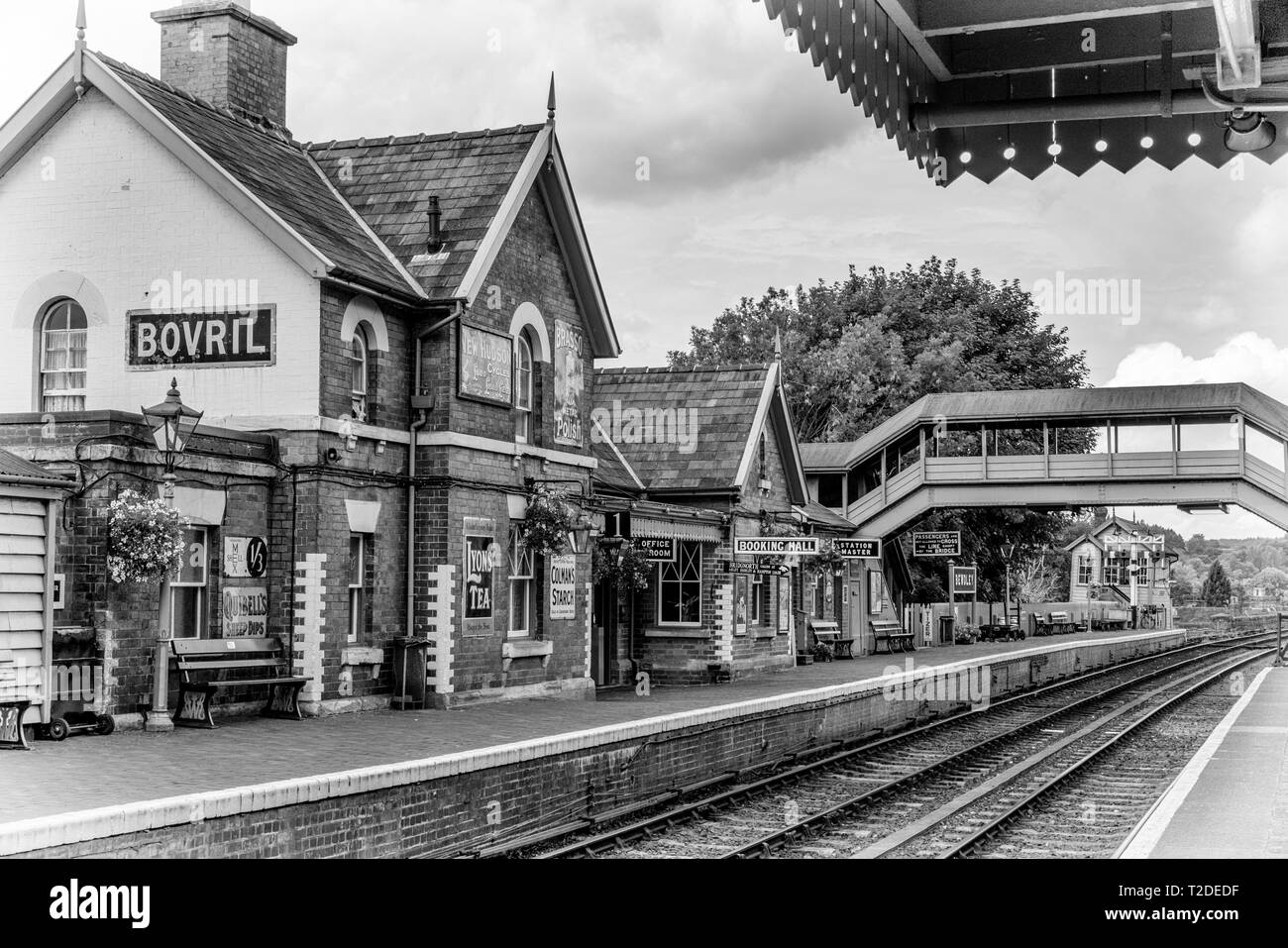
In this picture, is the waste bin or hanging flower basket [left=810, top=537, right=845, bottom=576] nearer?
the waste bin

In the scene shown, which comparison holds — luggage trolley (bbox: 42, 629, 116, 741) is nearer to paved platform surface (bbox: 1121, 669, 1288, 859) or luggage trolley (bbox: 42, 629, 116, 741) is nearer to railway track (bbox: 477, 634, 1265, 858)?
railway track (bbox: 477, 634, 1265, 858)

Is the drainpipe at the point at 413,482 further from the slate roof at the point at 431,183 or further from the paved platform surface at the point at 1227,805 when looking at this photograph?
the paved platform surface at the point at 1227,805

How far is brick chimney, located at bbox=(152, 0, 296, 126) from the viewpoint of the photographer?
2025 cm

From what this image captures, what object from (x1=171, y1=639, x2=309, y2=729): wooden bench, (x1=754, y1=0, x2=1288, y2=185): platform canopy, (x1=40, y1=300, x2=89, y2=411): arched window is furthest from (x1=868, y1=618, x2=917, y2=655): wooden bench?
(x1=754, y1=0, x2=1288, y2=185): platform canopy

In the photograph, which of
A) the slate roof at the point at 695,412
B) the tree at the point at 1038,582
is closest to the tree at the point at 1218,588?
the tree at the point at 1038,582

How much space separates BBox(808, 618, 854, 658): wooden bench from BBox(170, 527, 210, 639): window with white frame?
2109 cm

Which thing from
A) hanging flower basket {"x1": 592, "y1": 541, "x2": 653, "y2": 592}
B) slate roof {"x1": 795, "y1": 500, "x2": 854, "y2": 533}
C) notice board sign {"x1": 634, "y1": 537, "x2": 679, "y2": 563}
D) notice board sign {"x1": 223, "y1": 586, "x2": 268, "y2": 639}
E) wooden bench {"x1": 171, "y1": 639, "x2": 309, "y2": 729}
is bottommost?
wooden bench {"x1": 171, "y1": 639, "x2": 309, "y2": 729}

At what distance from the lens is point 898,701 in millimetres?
26000

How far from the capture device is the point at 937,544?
131 ft

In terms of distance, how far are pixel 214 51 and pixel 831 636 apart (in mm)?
21052

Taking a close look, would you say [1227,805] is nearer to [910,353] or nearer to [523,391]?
[523,391]

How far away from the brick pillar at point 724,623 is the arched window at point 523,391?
8.38 metres

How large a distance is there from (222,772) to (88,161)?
371 inches

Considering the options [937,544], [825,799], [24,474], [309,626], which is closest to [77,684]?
[24,474]
